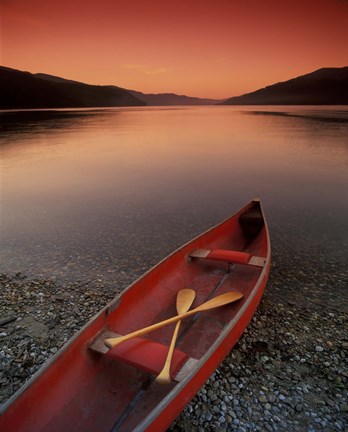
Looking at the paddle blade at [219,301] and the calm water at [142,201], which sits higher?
the paddle blade at [219,301]

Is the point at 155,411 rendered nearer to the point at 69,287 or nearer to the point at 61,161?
the point at 69,287

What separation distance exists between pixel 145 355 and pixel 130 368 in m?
0.45

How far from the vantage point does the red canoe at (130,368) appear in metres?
3.95

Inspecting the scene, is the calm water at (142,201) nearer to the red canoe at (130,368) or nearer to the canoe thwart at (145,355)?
the red canoe at (130,368)

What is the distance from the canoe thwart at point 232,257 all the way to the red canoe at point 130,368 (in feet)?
1.18

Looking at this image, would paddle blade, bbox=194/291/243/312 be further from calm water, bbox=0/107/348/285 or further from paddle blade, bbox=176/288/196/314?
calm water, bbox=0/107/348/285

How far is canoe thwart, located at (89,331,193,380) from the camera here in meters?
4.58

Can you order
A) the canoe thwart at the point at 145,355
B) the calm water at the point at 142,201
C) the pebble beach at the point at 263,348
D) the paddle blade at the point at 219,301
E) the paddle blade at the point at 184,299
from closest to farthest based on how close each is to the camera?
the canoe thwart at the point at 145,355
the pebble beach at the point at 263,348
the paddle blade at the point at 219,301
the paddle blade at the point at 184,299
the calm water at the point at 142,201

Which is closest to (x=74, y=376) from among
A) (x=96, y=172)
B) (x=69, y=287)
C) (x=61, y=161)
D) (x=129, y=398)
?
(x=129, y=398)

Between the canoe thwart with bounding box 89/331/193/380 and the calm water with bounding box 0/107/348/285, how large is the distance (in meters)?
3.64

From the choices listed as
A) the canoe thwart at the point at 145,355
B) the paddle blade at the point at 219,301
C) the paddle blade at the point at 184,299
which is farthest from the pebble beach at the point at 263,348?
the paddle blade at the point at 184,299

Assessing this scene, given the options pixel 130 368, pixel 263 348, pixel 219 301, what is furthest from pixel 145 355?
pixel 263 348

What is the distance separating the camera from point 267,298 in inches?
304

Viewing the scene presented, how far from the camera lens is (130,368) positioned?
500 cm
